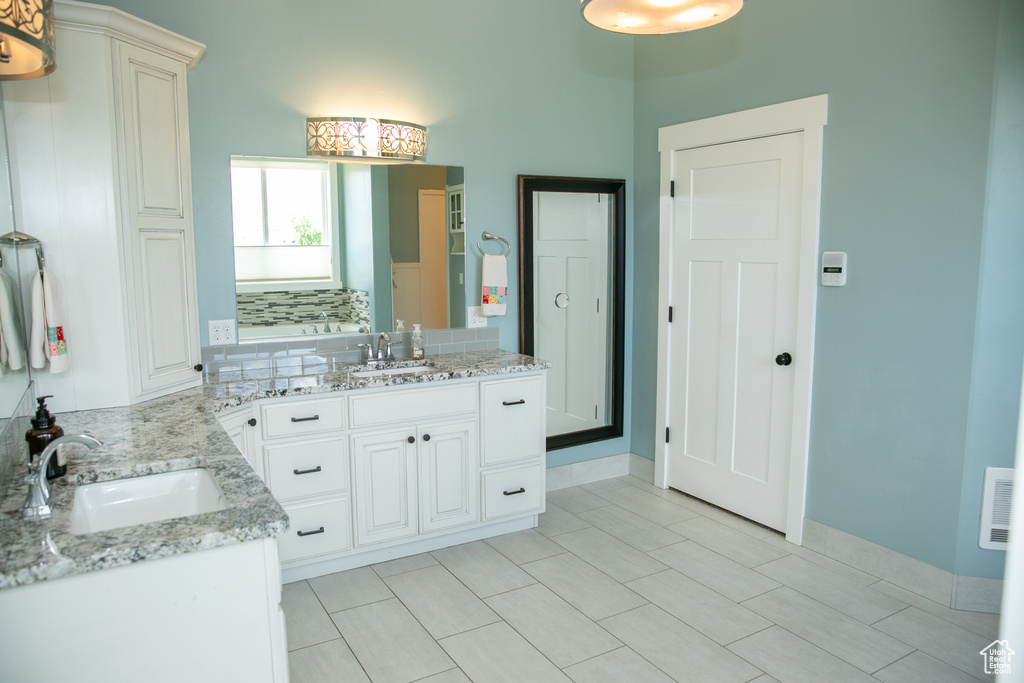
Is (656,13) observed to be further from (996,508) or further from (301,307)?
(996,508)

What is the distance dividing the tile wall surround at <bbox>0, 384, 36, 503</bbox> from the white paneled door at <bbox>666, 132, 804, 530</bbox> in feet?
9.99

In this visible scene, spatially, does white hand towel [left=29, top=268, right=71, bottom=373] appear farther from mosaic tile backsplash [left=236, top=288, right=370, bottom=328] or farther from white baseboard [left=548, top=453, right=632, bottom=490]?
white baseboard [left=548, top=453, right=632, bottom=490]

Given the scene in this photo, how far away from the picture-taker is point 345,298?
11.3ft

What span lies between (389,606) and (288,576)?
1.66 feet

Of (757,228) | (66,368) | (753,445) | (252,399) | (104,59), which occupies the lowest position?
(753,445)

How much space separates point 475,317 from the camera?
12.6 feet

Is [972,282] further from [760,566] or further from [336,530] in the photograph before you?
[336,530]

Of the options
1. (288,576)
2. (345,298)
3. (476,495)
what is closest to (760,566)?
(476,495)

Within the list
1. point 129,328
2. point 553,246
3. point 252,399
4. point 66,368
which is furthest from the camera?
point 553,246

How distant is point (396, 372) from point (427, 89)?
1472 mm

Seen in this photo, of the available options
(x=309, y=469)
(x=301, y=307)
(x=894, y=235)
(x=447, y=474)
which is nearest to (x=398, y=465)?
(x=447, y=474)

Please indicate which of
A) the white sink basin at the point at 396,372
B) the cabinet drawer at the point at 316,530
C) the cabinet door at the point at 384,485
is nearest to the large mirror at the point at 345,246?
the white sink basin at the point at 396,372

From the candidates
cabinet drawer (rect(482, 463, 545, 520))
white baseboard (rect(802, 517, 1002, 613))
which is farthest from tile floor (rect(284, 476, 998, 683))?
cabinet drawer (rect(482, 463, 545, 520))

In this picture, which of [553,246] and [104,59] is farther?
[553,246]
